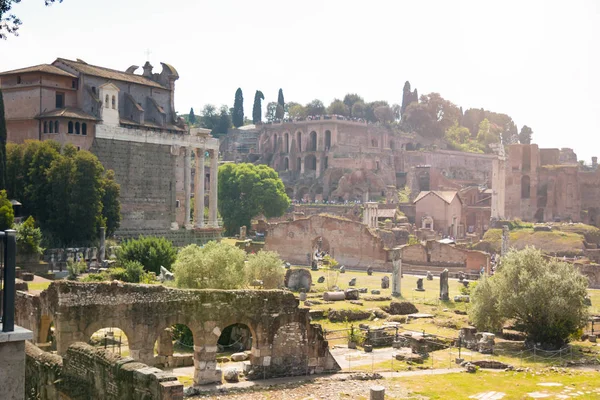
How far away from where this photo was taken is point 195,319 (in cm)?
1967

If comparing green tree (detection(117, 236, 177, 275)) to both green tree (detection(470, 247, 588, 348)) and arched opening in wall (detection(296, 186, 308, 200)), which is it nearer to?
green tree (detection(470, 247, 588, 348))

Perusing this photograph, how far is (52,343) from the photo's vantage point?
21.1m

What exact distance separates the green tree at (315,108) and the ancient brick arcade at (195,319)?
306 feet

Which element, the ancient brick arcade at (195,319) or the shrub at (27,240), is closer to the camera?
the ancient brick arcade at (195,319)

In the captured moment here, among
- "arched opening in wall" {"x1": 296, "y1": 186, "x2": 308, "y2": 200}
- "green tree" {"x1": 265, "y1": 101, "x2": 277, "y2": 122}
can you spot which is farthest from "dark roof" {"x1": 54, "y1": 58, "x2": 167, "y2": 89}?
"green tree" {"x1": 265, "y1": 101, "x2": 277, "y2": 122}

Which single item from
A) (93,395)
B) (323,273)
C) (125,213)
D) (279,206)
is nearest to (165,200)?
(125,213)

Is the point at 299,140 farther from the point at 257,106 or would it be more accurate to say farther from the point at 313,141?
the point at 257,106

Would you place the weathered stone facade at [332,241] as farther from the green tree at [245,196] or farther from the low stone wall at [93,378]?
the low stone wall at [93,378]

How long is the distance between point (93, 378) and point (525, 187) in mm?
75604

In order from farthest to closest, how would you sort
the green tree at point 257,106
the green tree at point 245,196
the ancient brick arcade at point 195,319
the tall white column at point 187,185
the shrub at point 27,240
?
the green tree at point 257,106, the green tree at point 245,196, the tall white column at point 187,185, the shrub at point 27,240, the ancient brick arcade at point 195,319

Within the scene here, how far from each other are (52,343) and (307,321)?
746cm

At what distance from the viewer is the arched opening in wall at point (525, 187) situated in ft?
269

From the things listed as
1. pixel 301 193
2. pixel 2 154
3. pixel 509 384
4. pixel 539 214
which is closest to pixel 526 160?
pixel 539 214

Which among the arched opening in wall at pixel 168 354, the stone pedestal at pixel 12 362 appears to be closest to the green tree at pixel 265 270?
the arched opening in wall at pixel 168 354
